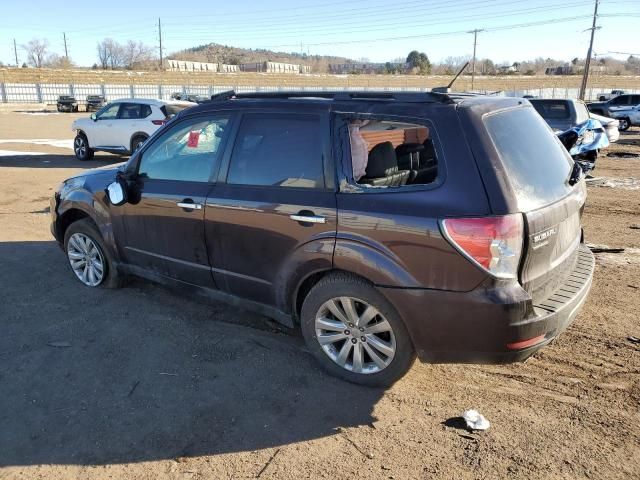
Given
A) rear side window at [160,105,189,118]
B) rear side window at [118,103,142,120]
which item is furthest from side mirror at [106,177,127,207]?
rear side window at [118,103,142,120]

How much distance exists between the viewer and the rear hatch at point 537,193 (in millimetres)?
2875

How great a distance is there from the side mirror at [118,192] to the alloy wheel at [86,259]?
718 millimetres

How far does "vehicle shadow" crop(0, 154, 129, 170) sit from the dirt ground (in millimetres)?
9893

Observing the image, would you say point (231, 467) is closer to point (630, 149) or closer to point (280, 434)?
point (280, 434)

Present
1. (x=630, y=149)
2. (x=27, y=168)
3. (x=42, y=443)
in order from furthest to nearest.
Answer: (x=630, y=149)
(x=27, y=168)
(x=42, y=443)

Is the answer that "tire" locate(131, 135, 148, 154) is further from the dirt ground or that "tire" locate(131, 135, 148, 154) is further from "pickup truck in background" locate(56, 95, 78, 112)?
"pickup truck in background" locate(56, 95, 78, 112)

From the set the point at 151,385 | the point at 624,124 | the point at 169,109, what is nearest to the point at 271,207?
the point at 151,385

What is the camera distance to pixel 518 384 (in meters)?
3.46

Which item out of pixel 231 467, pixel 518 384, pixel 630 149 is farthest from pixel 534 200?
pixel 630 149

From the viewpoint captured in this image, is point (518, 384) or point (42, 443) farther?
point (518, 384)

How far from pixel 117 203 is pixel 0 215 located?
15.9ft

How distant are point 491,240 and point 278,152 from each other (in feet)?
5.24

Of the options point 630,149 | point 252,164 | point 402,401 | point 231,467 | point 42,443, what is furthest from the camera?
point 630,149

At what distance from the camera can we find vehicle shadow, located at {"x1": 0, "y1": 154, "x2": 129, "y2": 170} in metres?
13.5
